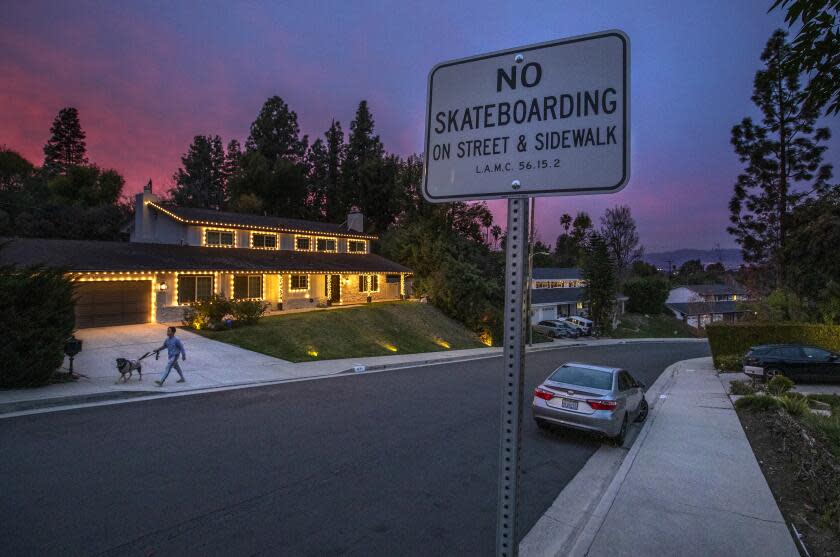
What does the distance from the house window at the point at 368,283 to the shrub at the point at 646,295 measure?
44.6 meters

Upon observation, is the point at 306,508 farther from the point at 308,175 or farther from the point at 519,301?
the point at 308,175

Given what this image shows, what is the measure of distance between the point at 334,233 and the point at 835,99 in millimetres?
38150

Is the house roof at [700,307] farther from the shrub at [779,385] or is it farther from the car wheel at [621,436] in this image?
the car wheel at [621,436]

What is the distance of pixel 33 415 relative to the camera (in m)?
10.5

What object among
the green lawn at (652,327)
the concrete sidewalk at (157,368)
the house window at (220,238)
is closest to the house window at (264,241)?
the house window at (220,238)

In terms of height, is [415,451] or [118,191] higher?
[118,191]

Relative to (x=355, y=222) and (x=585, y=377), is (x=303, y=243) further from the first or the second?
(x=585, y=377)

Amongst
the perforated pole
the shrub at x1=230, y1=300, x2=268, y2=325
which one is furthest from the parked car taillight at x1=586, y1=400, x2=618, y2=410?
the shrub at x1=230, y1=300, x2=268, y2=325

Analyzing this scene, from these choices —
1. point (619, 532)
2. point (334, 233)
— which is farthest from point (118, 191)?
point (619, 532)

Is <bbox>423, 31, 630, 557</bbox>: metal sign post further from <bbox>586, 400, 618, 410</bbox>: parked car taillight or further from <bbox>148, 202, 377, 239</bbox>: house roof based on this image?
<bbox>148, 202, 377, 239</bbox>: house roof

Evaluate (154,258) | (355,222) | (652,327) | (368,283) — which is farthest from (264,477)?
(652,327)

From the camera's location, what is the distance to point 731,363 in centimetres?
2306

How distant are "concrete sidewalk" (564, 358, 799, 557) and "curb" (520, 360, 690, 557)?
0.03 metres

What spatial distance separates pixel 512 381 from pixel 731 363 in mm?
26296
